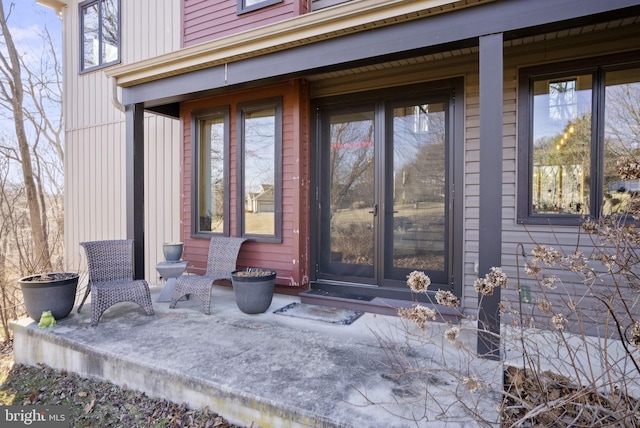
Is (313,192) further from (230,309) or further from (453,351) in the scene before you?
(453,351)

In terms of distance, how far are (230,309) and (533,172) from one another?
3382 millimetres

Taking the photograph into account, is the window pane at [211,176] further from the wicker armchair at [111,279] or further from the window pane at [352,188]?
the window pane at [352,188]

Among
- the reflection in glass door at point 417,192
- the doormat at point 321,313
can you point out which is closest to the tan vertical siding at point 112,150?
the doormat at point 321,313

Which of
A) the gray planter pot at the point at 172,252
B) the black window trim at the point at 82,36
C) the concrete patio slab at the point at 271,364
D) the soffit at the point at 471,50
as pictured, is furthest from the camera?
the black window trim at the point at 82,36

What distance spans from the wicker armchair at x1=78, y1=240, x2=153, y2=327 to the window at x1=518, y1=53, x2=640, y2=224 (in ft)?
12.7

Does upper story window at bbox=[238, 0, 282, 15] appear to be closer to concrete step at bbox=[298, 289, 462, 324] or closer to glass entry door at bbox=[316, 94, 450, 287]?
glass entry door at bbox=[316, 94, 450, 287]

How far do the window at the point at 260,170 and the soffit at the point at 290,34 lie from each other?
91 centimetres

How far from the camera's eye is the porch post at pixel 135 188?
14.4 feet

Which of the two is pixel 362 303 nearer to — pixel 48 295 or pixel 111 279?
pixel 111 279

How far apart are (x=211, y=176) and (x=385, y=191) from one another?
8.14 ft

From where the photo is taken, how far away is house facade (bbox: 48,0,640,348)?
9.14 feet

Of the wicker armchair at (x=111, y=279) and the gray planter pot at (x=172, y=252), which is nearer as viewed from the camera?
the wicker armchair at (x=111, y=279)

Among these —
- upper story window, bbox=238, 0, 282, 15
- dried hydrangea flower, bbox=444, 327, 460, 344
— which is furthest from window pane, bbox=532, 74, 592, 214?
upper story window, bbox=238, 0, 282, 15

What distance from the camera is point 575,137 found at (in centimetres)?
329
